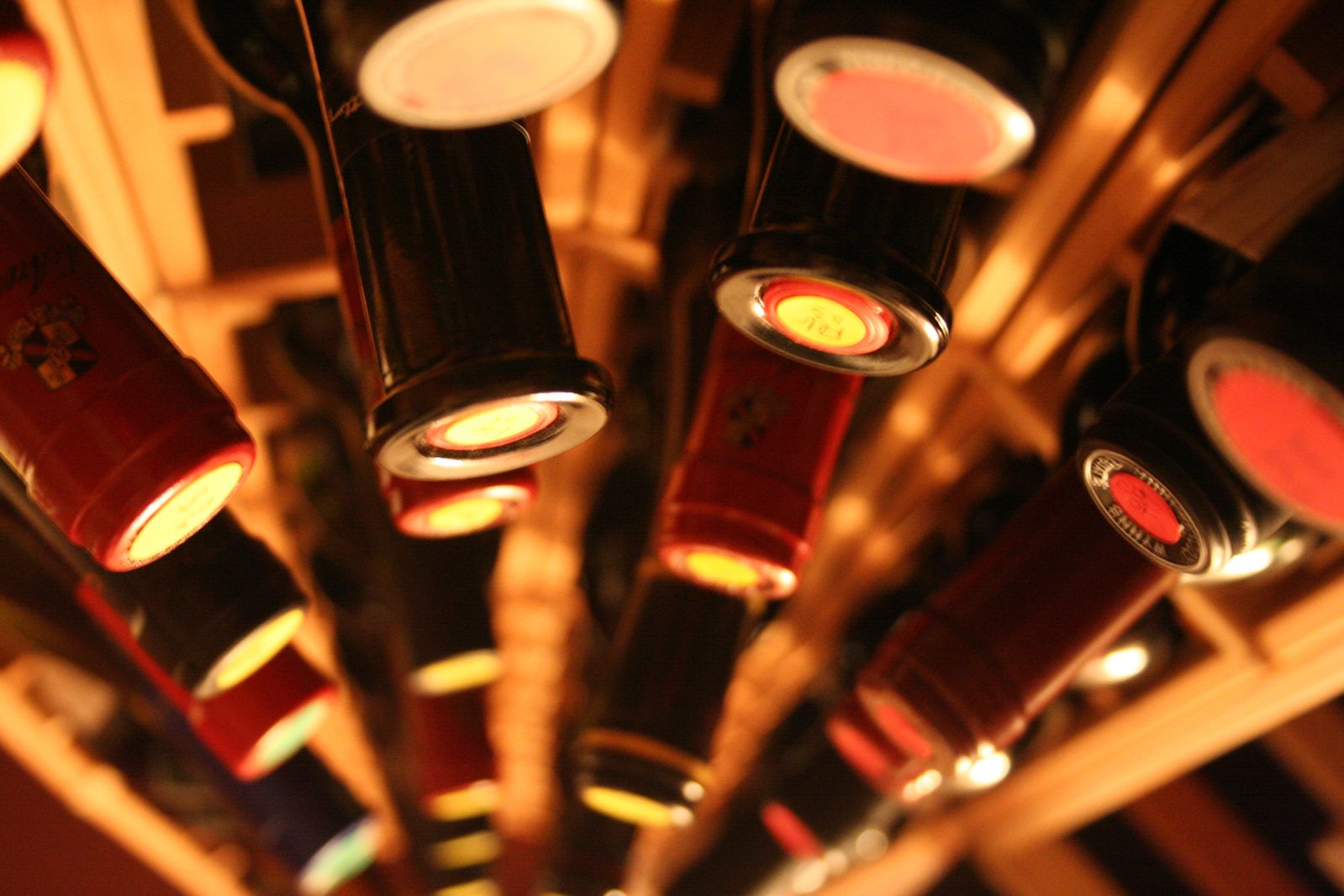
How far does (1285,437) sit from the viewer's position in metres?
0.34

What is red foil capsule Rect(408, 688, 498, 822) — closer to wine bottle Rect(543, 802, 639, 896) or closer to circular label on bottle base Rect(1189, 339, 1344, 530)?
wine bottle Rect(543, 802, 639, 896)

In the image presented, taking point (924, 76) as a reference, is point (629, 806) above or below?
below

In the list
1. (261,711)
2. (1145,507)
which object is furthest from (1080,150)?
(261,711)

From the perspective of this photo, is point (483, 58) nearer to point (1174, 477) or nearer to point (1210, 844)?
point (1174, 477)

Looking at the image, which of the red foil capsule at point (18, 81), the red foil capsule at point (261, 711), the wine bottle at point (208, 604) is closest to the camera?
the red foil capsule at point (18, 81)

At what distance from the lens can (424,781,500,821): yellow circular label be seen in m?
0.75

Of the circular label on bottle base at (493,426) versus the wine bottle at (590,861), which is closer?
the circular label on bottle base at (493,426)

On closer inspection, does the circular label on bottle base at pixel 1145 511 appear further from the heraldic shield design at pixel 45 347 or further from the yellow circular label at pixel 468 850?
the yellow circular label at pixel 468 850

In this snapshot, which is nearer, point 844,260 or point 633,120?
point 844,260

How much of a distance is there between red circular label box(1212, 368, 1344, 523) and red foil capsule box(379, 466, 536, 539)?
33 cm

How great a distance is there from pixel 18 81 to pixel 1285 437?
0.40 metres

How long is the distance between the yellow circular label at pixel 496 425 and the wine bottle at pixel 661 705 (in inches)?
11.2

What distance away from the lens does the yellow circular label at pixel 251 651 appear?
1.68ft

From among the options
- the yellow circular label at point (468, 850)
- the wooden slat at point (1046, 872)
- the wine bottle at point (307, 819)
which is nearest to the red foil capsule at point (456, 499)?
the wine bottle at point (307, 819)
